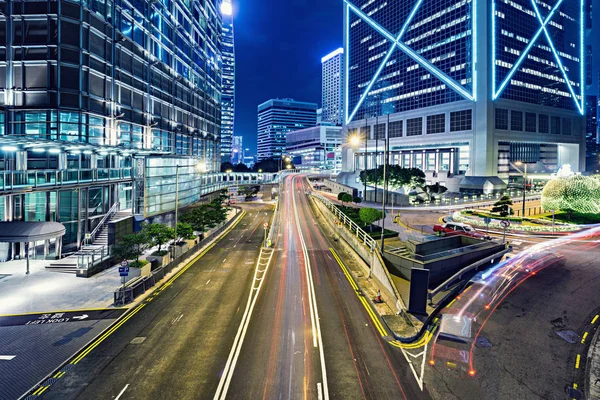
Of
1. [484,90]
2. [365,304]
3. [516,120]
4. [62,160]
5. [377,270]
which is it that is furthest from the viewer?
[516,120]

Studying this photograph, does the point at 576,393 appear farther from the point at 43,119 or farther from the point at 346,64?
the point at 346,64

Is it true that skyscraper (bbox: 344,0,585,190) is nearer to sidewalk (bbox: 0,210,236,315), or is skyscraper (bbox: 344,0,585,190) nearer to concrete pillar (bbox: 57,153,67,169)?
concrete pillar (bbox: 57,153,67,169)

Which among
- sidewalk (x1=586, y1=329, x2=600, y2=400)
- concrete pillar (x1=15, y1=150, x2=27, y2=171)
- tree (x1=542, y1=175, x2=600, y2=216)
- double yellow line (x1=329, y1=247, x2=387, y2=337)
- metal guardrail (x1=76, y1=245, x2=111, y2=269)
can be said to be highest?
concrete pillar (x1=15, y1=150, x2=27, y2=171)

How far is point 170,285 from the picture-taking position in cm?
2525

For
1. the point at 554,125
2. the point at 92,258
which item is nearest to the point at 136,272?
the point at 92,258

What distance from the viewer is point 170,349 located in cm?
1575

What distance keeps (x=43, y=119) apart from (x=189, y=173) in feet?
77.8

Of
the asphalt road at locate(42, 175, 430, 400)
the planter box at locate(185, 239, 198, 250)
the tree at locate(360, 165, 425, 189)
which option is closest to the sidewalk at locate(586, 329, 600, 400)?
the asphalt road at locate(42, 175, 430, 400)

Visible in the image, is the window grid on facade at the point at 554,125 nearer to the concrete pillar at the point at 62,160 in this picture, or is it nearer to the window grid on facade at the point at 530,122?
the window grid on facade at the point at 530,122

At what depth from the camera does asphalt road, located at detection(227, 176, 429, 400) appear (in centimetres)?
1291

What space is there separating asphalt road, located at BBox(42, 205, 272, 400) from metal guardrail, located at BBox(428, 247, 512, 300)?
12322 mm

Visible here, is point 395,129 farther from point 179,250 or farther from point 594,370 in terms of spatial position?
point 594,370

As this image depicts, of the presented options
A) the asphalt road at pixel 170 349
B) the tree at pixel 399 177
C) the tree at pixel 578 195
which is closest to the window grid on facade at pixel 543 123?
the tree at pixel 399 177

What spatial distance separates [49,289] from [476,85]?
358 feet
